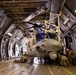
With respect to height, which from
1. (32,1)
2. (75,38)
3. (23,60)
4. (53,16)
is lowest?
(23,60)

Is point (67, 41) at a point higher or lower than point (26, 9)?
lower

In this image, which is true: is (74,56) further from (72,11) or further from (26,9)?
(26,9)

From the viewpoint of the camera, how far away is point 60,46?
29.3 feet

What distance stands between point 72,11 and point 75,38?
3.62 metres

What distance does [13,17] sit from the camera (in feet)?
53.7

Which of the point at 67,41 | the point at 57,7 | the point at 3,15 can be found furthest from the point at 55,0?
the point at 67,41

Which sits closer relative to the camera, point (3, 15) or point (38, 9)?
point (38, 9)

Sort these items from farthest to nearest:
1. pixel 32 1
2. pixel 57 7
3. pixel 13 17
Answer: pixel 13 17 → pixel 32 1 → pixel 57 7

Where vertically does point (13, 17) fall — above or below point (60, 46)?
above

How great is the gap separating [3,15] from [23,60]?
4.83 metres

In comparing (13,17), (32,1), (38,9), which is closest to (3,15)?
(13,17)

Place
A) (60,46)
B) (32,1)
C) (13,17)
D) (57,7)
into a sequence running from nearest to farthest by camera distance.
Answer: (60,46)
(57,7)
(32,1)
(13,17)

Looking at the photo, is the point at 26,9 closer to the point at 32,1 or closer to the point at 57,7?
the point at 32,1

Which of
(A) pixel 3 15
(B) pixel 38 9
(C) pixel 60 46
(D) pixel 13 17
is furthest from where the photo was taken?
(D) pixel 13 17
